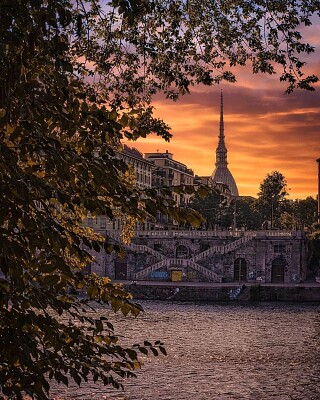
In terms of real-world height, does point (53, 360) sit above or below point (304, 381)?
above

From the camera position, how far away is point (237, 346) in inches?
1615

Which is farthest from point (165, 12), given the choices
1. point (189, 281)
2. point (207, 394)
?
point (189, 281)

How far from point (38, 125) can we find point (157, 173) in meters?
126

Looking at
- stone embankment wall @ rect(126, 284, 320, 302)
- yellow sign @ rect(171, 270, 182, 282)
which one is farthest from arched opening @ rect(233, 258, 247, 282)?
stone embankment wall @ rect(126, 284, 320, 302)

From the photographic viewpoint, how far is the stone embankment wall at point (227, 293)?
68.9 m

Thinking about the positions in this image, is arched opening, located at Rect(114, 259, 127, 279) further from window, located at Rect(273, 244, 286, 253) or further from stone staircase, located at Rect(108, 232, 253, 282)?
window, located at Rect(273, 244, 286, 253)

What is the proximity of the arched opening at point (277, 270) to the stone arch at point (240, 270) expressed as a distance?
3.21m

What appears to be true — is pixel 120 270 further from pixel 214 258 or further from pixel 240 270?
pixel 240 270

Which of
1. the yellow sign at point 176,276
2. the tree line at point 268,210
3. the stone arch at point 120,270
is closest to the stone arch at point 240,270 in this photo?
the yellow sign at point 176,276

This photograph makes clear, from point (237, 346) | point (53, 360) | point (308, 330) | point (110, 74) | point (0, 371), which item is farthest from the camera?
point (308, 330)

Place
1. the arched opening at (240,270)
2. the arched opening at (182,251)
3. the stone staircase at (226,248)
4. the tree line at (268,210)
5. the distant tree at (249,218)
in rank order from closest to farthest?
the stone staircase at (226,248) → the arched opening at (240,270) → the arched opening at (182,251) → the tree line at (268,210) → the distant tree at (249,218)

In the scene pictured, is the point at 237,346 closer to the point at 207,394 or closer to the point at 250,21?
the point at 207,394

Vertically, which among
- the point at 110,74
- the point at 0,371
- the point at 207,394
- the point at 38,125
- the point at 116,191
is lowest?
the point at 207,394

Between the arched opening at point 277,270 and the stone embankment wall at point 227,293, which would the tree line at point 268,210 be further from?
the stone embankment wall at point 227,293
